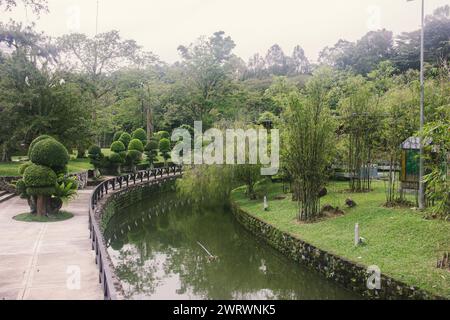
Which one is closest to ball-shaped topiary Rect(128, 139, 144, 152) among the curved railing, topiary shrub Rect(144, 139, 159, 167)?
topiary shrub Rect(144, 139, 159, 167)

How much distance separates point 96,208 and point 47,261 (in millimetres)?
6865

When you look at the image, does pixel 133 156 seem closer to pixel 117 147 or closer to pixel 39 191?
pixel 117 147

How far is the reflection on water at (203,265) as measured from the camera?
1107 cm

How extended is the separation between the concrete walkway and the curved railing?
332mm

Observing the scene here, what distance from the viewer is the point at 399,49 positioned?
4169 centimetres

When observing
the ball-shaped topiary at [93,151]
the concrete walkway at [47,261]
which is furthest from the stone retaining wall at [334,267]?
the ball-shaped topiary at [93,151]

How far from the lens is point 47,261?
1035cm

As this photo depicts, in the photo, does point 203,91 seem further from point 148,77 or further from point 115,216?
point 115,216

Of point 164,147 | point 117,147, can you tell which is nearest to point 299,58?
point 164,147

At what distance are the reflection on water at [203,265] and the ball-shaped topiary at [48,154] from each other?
3379mm

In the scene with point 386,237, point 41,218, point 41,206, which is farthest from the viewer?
point 41,206

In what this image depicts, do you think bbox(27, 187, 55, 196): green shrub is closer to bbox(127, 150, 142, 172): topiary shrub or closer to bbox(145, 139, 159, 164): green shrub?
bbox(127, 150, 142, 172): topiary shrub

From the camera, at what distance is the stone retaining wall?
9.11 meters

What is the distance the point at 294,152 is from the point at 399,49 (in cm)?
3124
